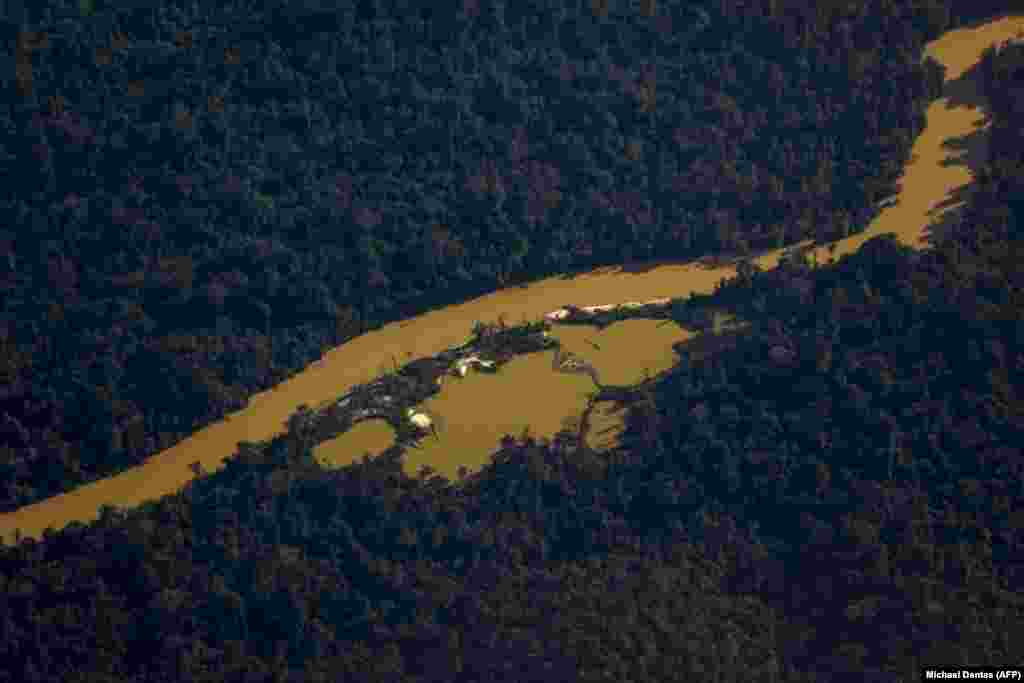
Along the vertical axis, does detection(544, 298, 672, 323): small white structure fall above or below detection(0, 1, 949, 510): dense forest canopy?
below

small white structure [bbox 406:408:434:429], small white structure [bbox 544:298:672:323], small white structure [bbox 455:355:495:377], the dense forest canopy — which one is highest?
the dense forest canopy

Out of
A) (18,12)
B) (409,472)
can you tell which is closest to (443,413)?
(409,472)

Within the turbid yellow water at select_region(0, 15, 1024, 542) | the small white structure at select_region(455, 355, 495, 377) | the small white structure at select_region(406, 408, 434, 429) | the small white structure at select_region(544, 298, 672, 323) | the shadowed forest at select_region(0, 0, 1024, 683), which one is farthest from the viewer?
the small white structure at select_region(544, 298, 672, 323)

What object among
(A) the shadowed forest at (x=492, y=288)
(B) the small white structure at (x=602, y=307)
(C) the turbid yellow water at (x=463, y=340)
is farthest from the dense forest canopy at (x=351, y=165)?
(B) the small white structure at (x=602, y=307)

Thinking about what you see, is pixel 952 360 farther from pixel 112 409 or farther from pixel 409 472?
pixel 112 409

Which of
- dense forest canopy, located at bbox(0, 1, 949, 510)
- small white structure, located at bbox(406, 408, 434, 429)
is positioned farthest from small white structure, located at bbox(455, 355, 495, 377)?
dense forest canopy, located at bbox(0, 1, 949, 510)

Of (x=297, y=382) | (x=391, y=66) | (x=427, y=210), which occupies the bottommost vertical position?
(x=297, y=382)

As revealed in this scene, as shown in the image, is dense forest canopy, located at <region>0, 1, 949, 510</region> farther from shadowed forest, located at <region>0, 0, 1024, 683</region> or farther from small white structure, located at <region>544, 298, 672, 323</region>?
small white structure, located at <region>544, 298, 672, 323</region>

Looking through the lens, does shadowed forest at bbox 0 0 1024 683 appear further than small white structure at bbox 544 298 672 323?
No
